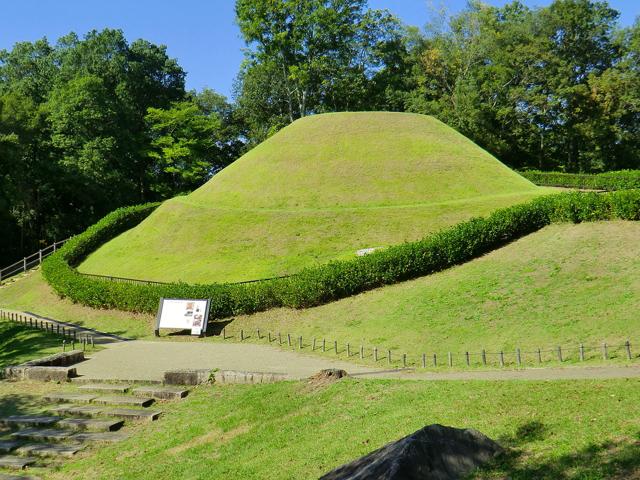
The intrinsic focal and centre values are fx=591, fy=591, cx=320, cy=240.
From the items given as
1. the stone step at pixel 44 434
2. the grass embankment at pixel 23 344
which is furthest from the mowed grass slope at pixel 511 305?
the stone step at pixel 44 434

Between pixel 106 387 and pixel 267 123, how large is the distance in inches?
2178

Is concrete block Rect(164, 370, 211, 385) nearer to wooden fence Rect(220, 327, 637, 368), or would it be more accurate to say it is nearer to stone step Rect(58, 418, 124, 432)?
stone step Rect(58, 418, 124, 432)

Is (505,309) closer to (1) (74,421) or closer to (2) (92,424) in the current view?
(2) (92,424)

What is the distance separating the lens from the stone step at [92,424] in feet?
48.0

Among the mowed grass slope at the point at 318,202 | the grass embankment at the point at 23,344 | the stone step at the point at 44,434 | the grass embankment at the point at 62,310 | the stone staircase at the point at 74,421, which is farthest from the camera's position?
the mowed grass slope at the point at 318,202

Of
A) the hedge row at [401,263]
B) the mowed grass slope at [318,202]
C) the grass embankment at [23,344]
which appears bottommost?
the grass embankment at [23,344]

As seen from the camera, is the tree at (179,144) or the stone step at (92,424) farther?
the tree at (179,144)

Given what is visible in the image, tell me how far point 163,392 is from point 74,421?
2.34 metres

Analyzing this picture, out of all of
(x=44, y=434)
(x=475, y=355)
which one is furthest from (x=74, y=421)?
(x=475, y=355)

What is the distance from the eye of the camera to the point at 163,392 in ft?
53.7

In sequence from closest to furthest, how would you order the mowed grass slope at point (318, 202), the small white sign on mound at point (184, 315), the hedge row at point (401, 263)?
the hedge row at point (401, 263)
the small white sign on mound at point (184, 315)
the mowed grass slope at point (318, 202)

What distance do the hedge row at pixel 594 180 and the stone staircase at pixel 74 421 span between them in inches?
1458

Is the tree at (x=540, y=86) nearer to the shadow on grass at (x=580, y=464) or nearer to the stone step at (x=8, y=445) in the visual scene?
the stone step at (x=8, y=445)

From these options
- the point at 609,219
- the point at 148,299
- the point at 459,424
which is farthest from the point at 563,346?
the point at 148,299
